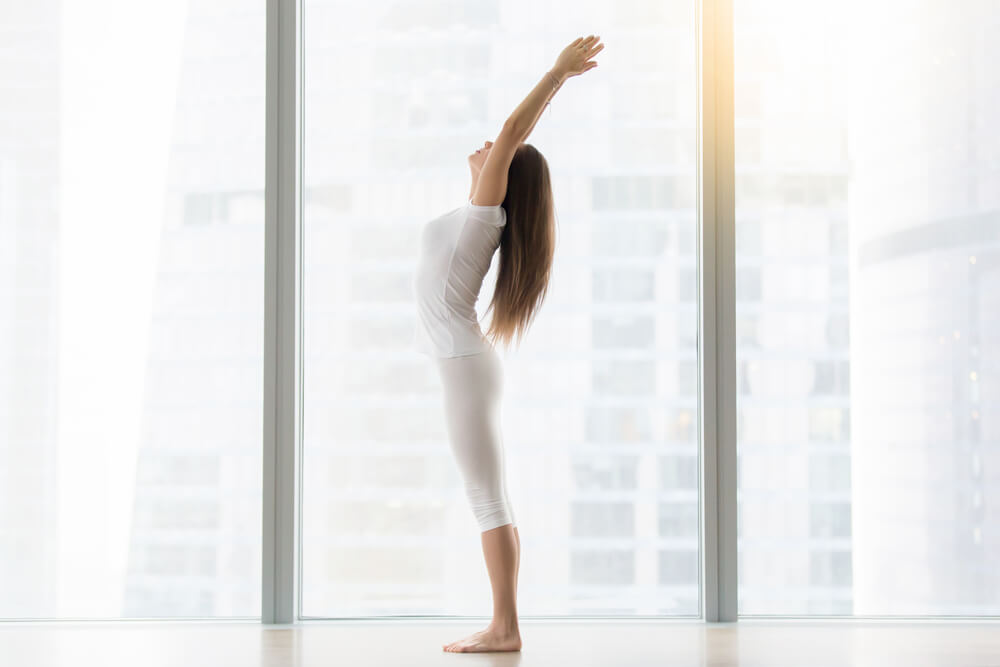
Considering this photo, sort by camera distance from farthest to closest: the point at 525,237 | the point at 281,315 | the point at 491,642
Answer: the point at 281,315, the point at 525,237, the point at 491,642

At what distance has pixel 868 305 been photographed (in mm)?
2408

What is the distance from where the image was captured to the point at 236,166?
7.94ft

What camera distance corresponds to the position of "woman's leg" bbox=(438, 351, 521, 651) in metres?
1.96

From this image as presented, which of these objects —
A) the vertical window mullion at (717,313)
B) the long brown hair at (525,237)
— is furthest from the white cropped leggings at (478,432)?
the vertical window mullion at (717,313)

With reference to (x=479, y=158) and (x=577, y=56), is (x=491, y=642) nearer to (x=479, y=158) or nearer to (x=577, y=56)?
(x=479, y=158)

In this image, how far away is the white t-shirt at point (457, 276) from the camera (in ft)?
6.60

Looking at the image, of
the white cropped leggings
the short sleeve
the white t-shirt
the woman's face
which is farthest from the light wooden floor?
the woman's face

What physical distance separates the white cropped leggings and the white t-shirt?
0.04 meters

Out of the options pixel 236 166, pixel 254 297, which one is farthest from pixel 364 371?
pixel 236 166

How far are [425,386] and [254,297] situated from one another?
21.6 inches

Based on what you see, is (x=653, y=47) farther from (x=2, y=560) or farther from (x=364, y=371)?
(x=2, y=560)

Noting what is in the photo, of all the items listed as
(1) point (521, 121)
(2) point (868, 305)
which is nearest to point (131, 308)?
(1) point (521, 121)

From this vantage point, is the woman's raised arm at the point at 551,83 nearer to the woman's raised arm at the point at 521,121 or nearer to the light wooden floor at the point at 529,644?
the woman's raised arm at the point at 521,121

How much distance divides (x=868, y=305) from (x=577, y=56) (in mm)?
1110
